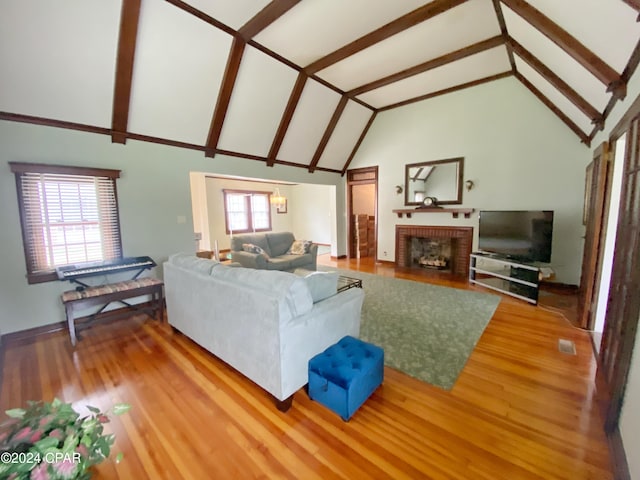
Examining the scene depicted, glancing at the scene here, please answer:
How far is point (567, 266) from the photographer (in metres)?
4.36

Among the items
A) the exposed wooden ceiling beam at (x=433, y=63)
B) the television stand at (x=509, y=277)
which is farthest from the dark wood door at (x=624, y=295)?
the exposed wooden ceiling beam at (x=433, y=63)

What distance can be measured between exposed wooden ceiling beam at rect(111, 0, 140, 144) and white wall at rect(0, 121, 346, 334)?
258 mm

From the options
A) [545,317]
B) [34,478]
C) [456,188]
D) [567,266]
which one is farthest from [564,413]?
[456,188]

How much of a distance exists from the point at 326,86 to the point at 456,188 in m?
3.22

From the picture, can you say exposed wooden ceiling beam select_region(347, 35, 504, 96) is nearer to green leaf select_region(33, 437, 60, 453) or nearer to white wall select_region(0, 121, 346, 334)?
white wall select_region(0, 121, 346, 334)

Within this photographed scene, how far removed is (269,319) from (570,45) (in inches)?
129

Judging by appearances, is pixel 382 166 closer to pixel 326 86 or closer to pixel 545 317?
pixel 326 86

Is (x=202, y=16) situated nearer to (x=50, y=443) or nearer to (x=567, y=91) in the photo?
(x=50, y=443)

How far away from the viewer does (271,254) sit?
18.2 ft

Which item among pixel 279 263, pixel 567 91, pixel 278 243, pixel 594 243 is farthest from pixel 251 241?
pixel 567 91

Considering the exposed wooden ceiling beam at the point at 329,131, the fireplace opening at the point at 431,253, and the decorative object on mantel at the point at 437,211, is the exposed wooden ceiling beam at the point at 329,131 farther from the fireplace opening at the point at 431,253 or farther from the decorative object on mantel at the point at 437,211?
the fireplace opening at the point at 431,253

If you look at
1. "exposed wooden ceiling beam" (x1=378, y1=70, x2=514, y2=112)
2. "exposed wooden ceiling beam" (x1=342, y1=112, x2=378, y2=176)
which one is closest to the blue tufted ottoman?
"exposed wooden ceiling beam" (x1=378, y1=70, x2=514, y2=112)

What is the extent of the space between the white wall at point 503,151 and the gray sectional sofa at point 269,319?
13.3 feet

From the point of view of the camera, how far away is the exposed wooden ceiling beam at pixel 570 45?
2.09 meters
